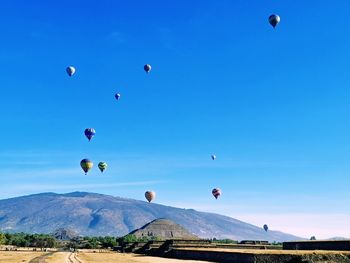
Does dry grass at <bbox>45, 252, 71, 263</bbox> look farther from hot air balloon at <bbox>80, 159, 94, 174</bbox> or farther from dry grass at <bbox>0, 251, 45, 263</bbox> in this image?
hot air balloon at <bbox>80, 159, 94, 174</bbox>

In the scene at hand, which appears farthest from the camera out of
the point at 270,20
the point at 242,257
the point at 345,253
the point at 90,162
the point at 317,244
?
the point at 90,162

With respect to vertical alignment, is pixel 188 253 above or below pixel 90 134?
below

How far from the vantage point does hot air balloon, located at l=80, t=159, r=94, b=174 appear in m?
90.1

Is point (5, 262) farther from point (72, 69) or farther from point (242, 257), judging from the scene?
point (72, 69)

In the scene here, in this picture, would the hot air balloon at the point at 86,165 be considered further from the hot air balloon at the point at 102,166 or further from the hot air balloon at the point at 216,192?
the hot air balloon at the point at 216,192

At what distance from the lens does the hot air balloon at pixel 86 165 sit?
296 feet

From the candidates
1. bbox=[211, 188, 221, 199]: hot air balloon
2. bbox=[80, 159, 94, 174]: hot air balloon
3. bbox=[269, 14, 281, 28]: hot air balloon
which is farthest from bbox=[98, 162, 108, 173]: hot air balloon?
bbox=[269, 14, 281, 28]: hot air balloon

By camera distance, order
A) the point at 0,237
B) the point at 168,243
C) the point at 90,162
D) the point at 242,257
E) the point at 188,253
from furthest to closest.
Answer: the point at 0,237 → the point at 168,243 → the point at 90,162 → the point at 188,253 → the point at 242,257

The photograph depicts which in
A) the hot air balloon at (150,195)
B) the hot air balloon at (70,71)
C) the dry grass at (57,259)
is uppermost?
→ the hot air balloon at (70,71)

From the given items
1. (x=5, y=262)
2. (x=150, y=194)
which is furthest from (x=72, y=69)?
(x=5, y=262)

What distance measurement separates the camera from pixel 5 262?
6756 cm

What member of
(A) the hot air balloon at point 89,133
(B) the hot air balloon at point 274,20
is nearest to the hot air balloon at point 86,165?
(A) the hot air balloon at point 89,133

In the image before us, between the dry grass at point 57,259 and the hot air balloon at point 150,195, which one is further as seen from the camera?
the hot air balloon at point 150,195

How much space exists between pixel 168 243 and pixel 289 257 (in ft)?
167
